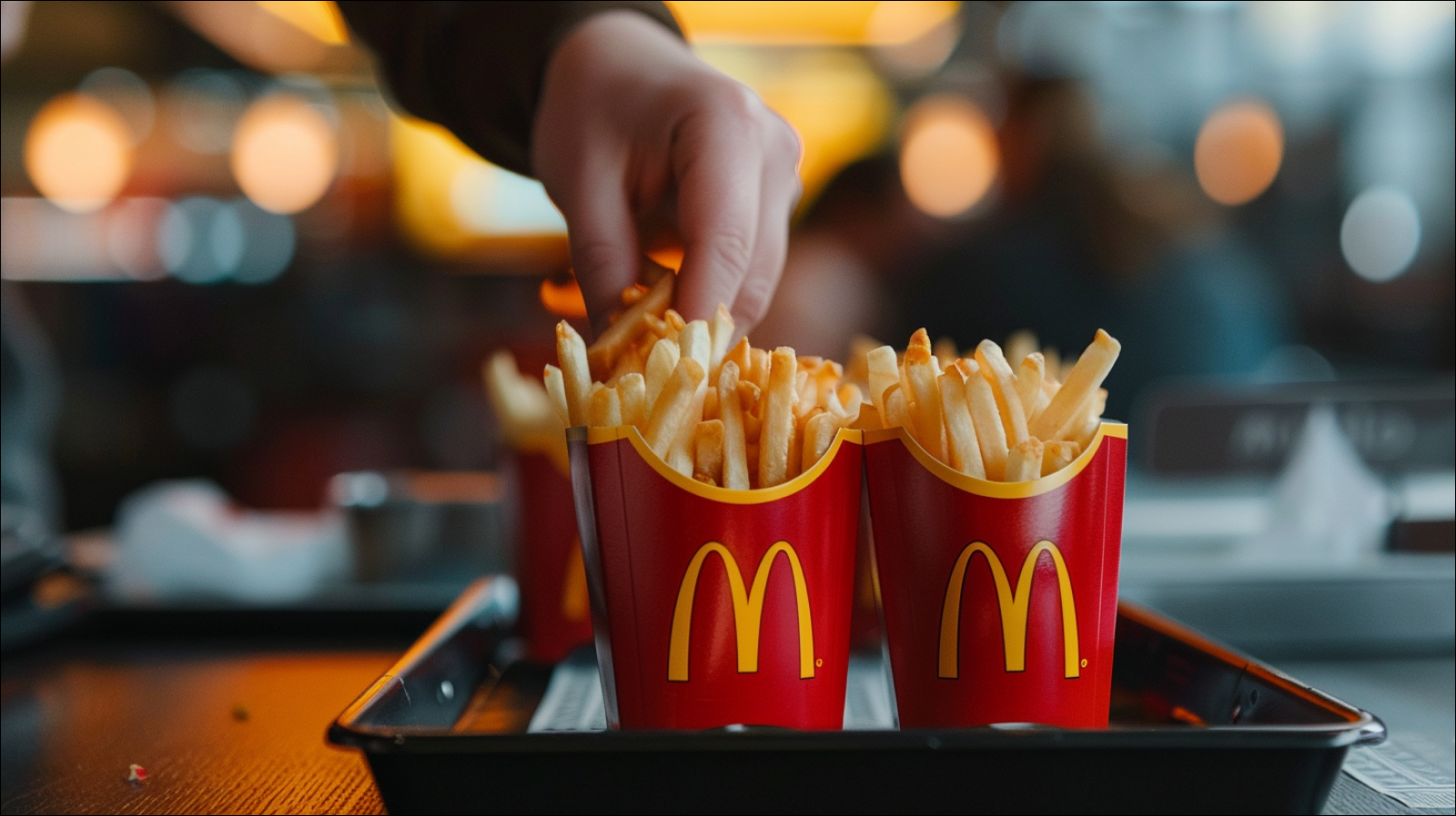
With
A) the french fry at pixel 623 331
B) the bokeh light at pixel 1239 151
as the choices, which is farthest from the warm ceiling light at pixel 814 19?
the french fry at pixel 623 331

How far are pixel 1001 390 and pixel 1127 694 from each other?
0.40 metres

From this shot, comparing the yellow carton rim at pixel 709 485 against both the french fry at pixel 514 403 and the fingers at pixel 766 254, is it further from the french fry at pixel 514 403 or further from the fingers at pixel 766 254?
the french fry at pixel 514 403

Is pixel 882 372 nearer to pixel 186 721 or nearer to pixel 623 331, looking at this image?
pixel 623 331

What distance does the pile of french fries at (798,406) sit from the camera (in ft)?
2.57

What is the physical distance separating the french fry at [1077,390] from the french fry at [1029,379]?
Answer: 0.02 m

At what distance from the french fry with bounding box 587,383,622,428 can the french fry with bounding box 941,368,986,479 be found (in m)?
0.23

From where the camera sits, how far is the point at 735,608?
78 cm

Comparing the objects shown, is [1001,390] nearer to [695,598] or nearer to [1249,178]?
[695,598]


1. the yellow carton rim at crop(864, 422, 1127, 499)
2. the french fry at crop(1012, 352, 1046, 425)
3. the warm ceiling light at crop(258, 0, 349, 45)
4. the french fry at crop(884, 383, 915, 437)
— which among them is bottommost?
the yellow carton rim at crop(864, 422, 1127, 499)

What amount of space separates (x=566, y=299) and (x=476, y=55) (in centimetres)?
36

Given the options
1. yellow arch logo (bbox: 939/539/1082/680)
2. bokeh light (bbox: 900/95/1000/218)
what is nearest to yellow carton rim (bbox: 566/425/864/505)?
yellow arch logo (bbox: 939/539/1082/680)

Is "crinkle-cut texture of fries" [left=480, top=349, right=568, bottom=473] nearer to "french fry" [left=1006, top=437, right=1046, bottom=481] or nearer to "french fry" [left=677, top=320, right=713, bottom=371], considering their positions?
"french fry" [left=677, top=320, right=713, bottom=371]

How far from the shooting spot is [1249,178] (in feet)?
23.4

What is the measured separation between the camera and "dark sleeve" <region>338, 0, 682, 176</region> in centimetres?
123
